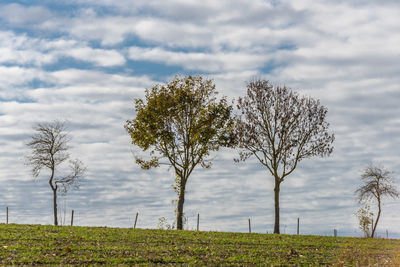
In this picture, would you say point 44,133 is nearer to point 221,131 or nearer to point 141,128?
point 141,128

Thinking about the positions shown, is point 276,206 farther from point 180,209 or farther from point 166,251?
point 166,251

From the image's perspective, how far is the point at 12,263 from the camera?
65.7 ft

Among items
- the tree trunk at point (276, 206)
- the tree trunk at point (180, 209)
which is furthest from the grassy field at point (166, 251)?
the tree trunk at point (180, 209)

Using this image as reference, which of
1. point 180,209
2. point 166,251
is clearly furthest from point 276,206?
point 166,251

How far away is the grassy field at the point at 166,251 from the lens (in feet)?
67.9

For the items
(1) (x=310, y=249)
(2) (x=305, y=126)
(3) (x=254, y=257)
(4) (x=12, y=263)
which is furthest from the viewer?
(2) (x=305, y=126)

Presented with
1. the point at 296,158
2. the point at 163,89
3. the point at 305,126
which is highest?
the point at 163,89

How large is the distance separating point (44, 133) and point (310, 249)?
123 feet

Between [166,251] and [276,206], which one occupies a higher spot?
[276,206]

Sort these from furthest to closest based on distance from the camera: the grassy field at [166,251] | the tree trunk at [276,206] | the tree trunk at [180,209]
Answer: the tree trunk at [180,209], the tree trunk at [276,206], the grassy field at [166,251]

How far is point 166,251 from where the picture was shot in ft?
76.3

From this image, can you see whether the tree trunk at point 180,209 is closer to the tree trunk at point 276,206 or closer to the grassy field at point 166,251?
the tree trunk at point 276,206

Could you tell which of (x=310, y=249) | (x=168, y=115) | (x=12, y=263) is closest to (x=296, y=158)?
(x=168, y=115)

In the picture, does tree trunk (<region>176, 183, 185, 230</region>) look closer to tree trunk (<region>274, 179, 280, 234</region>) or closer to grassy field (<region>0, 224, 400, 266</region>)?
Answer: tree trunk (<region>274, 179, 280, 234</region>)
